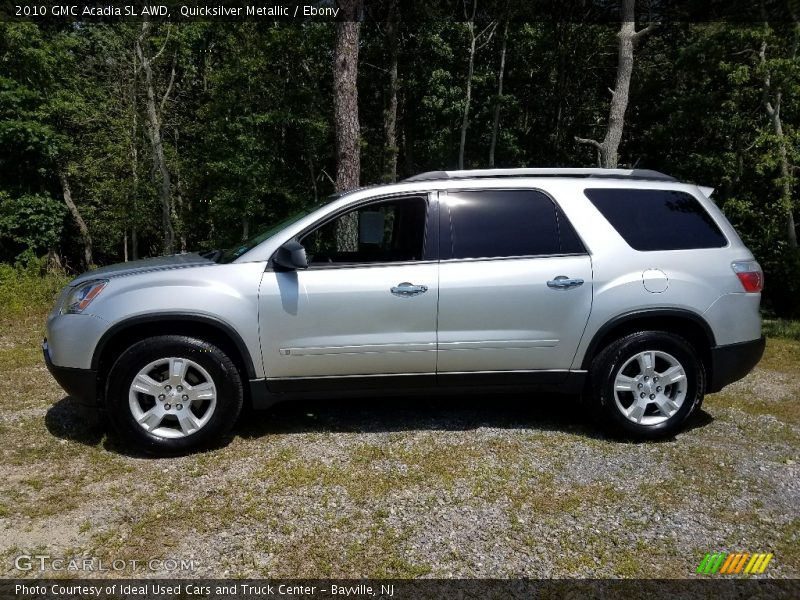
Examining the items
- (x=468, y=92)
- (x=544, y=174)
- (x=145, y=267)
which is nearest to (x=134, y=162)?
(x=468, y=92)

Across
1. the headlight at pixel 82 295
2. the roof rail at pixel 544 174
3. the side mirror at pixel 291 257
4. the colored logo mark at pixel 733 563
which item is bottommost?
the colored logo mark at pixel 733 563

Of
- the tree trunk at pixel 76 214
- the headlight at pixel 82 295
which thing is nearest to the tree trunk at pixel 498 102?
the tree trunk at pixel 76 214

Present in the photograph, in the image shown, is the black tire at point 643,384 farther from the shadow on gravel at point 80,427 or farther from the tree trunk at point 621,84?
the tree trunk at point 621,84

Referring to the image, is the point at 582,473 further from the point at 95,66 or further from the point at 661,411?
the point at 95,66

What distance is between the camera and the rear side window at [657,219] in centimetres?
408

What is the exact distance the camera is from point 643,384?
4.07 metres

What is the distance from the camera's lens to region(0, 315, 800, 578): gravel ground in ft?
9.12

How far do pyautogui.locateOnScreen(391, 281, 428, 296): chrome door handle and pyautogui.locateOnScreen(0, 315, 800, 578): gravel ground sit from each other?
1.10 metres

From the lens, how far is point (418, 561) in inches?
108

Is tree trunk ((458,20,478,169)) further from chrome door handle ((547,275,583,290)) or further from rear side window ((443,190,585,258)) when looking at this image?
chrome door handle ((547,275,583,290))

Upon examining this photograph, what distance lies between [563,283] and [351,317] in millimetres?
1483

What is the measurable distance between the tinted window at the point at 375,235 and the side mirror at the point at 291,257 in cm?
24

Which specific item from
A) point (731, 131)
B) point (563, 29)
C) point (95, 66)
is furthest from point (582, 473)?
point (563, 29)

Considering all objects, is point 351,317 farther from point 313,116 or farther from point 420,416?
point 313,116
